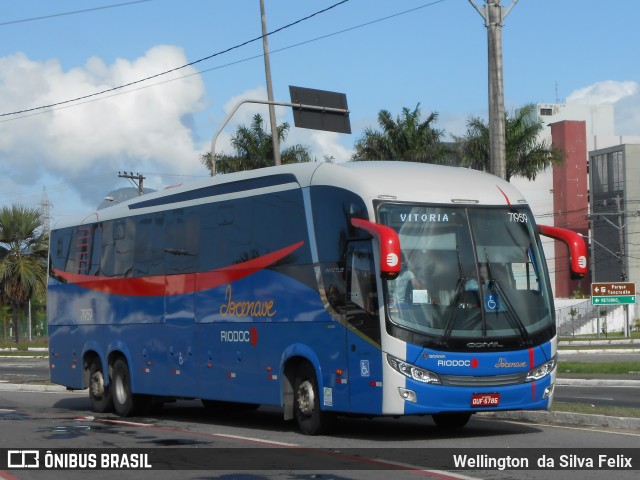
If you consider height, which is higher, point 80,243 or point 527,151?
point 527,151

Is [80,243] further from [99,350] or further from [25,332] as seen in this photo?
[25,332]

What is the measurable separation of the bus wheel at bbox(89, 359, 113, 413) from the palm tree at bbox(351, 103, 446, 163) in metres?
43.6

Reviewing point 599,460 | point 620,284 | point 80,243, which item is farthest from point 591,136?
point 599,460

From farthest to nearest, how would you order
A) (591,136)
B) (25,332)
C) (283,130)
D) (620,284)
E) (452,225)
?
(591,136) < (25,332) < (283,130) < (620,284) < (452,225)

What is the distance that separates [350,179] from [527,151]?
5307cm

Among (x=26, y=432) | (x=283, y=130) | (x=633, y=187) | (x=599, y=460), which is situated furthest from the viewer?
(x=633, y=187)

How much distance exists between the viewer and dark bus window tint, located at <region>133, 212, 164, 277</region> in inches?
803

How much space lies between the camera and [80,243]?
77.4 feet

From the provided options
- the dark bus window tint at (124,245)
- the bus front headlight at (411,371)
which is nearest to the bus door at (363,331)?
the bus front headlight at (411,371)

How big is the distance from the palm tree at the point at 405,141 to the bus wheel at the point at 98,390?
43.6m

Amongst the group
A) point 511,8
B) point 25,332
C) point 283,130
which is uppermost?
point 283,130

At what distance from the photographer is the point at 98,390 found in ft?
73.9

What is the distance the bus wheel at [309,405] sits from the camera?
15805 millimetres

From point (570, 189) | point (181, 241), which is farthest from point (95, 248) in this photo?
point (570, 189)
